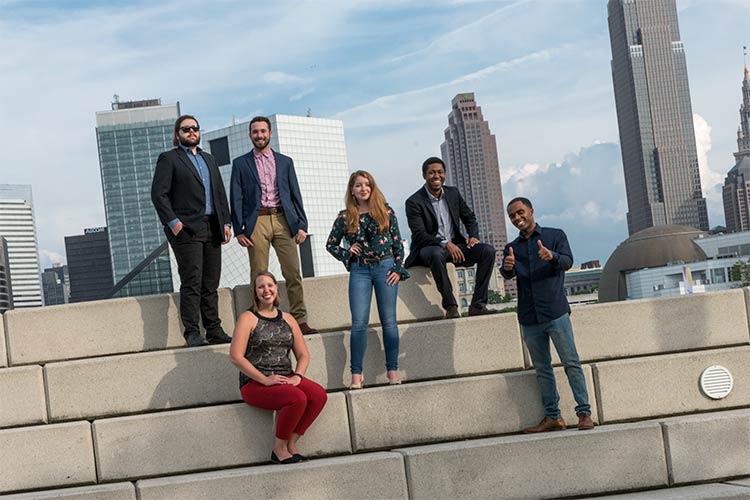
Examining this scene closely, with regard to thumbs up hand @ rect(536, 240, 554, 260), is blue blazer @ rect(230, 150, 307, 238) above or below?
above

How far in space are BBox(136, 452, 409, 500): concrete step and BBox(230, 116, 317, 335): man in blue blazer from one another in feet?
4.99

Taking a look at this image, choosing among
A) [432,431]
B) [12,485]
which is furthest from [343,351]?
[12,485]

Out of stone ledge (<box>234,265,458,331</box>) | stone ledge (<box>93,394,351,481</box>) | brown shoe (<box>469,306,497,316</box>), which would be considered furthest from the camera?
stone ledge (<box>234,265,458,331</box>)

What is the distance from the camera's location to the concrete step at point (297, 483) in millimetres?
6434

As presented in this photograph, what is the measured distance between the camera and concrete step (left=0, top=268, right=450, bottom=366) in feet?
25.2

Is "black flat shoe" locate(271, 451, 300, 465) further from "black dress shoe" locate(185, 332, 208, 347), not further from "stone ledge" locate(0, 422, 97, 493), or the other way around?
"stone ledge" locate(0, 422, 97, 493)

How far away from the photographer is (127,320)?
25.6 feet

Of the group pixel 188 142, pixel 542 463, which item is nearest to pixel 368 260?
pixel 188 142

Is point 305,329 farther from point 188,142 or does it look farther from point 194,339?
point 188,142

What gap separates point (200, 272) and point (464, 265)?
A: 7.66 feet

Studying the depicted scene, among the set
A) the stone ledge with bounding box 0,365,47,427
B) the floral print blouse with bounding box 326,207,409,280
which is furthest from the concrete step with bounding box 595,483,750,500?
the stone ledge with bounding box 0,365,47,427

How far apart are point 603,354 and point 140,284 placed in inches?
5506

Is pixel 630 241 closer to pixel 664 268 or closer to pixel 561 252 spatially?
pixel 664 268

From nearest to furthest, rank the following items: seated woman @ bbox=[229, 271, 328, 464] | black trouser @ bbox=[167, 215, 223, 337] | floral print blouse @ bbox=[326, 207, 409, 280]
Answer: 1. seated woman @ bbox=[229, 271, 328, 464]
2. floral print blouse @ bbox=[326, 207, 409, 280]
3. black trouser @ bbox=[167, 215, 223, 337]
